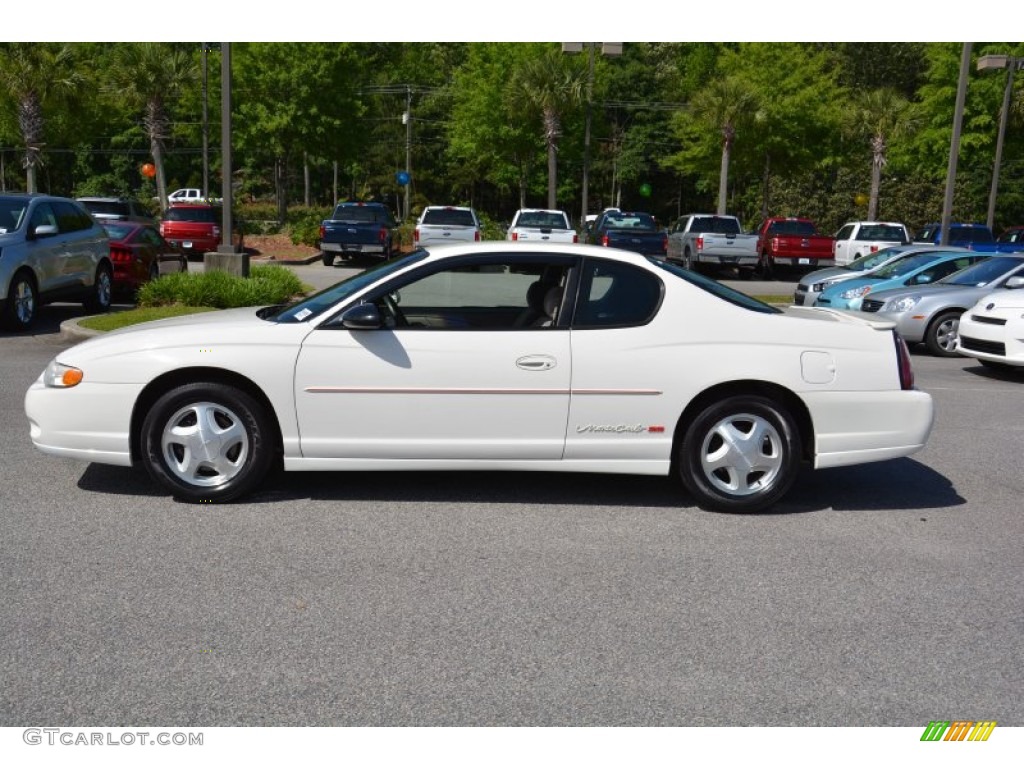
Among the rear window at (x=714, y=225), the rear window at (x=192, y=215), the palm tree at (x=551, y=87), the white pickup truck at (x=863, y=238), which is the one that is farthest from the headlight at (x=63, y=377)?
the palm tree at (x=551, y=87)

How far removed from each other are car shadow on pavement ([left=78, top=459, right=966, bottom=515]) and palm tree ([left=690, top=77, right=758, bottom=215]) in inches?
1300

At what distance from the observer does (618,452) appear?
6012 mm

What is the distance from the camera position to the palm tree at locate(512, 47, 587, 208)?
126ft

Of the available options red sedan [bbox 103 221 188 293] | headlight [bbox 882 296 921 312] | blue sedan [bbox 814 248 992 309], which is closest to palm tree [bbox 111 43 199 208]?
red sedan [bbox 103 221 188 293]

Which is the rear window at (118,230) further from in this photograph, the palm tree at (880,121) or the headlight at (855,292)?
the palm tree at (880,121)

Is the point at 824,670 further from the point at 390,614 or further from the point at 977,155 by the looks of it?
the point at 977,155

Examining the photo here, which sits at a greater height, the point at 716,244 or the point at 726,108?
the point at 726,108

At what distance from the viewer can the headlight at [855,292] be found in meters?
15.7

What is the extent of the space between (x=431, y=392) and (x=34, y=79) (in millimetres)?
39208

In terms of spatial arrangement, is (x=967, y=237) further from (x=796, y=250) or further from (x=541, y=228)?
(x=541, y=228)

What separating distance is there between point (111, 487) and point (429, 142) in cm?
6749

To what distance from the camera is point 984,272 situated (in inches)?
578

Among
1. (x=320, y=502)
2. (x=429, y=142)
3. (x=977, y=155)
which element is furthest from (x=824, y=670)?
(x=429, y=142)

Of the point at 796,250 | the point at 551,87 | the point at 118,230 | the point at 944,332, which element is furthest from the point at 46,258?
the point at 551,87
